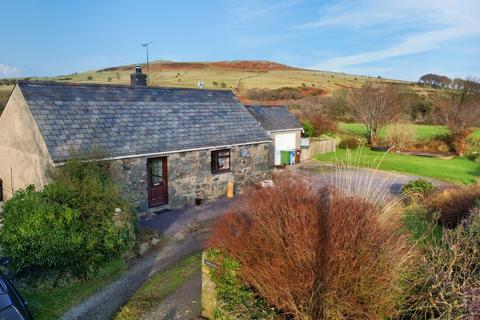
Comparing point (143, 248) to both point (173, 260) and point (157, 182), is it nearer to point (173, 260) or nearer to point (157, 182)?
point (173, 260)

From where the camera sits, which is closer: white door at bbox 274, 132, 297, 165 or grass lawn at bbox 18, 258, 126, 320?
grass lawn at bbox 18, 258, 126, 320

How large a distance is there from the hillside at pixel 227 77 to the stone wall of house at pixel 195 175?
3414 centimetres

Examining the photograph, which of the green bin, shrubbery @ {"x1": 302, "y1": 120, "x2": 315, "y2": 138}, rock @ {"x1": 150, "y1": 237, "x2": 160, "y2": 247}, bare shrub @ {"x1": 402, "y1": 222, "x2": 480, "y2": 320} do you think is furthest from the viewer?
shrubbery @ {"x1": 302, "y1": 120, "x2": 315, "y2": 138}

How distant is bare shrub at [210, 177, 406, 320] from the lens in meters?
4.95

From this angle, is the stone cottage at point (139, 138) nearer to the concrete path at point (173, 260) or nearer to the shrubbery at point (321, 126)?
the concrete path at point (173, 260)

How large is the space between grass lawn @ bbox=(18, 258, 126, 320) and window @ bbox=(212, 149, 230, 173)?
293 inches

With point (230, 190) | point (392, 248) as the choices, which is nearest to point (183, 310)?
point (392, 248)

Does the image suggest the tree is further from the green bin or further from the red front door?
the red front door

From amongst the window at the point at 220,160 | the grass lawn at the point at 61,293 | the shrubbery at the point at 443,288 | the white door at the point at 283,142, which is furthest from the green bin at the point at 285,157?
the shrubbery at the point at 443,288

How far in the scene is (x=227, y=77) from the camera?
67062 millimetres

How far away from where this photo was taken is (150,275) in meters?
8.78

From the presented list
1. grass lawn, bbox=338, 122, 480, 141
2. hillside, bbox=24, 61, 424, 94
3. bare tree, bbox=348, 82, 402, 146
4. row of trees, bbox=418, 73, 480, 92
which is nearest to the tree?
row of trees, bbox=418, 73, 480, 92

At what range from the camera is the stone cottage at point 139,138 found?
1206 centimetres

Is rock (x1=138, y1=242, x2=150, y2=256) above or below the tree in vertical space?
below
